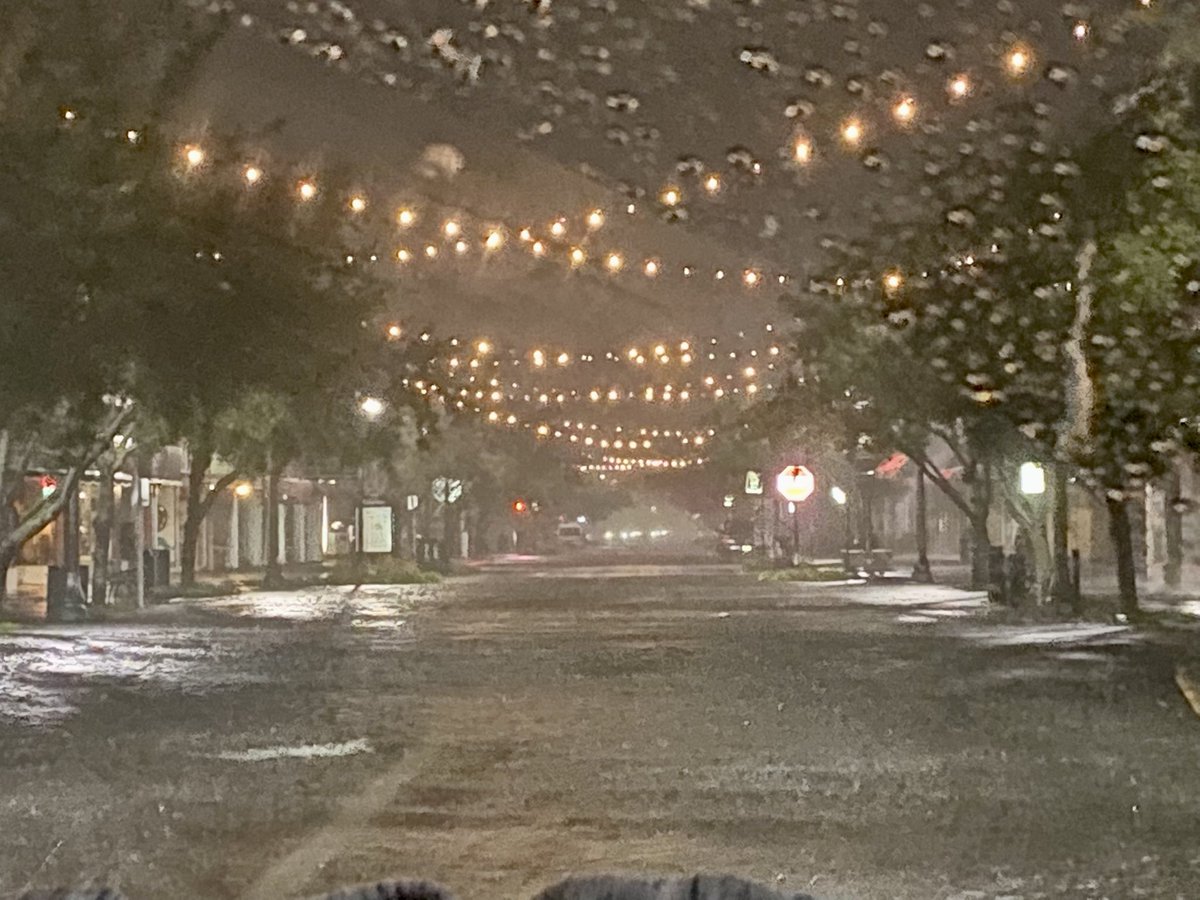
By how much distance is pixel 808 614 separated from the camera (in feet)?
112

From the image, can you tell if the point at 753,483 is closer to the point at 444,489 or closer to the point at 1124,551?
the point at 444,489

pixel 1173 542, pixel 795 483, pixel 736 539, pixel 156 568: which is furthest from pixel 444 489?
pixel 1173 542

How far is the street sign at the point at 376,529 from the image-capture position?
53688 mm

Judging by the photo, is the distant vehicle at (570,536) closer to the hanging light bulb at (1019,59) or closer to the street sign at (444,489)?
the street sign at (444,489)

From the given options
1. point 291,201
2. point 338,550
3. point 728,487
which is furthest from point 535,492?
point 291,201

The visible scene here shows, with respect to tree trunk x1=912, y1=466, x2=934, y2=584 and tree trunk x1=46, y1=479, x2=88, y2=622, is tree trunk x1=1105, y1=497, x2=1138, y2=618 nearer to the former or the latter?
tree trunk x1=46, y1=479, x2=88, y2=622

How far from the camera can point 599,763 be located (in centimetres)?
1317

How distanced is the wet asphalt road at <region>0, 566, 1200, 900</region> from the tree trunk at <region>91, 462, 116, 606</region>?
32.2 ft

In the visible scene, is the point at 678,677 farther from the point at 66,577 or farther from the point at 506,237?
the point at 66,577

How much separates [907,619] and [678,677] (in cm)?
1242

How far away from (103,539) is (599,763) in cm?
2747

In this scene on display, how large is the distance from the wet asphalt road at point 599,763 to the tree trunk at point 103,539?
386 inches

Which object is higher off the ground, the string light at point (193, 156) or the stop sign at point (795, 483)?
the string light at point (193, 156)

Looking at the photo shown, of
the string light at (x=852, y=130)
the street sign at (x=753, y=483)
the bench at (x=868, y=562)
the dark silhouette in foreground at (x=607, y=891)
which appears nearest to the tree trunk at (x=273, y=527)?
the bench at (x=868, y=562)
